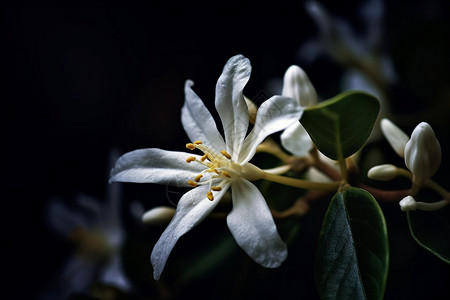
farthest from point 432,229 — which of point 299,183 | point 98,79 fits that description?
point 98,79

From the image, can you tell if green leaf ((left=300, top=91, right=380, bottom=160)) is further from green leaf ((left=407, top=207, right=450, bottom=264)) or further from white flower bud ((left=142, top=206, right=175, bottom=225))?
white flower bud ((left=142, top=206, right=175, bottom=225))

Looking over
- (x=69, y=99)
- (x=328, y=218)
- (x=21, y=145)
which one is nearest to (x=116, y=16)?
(x=69, y=99)

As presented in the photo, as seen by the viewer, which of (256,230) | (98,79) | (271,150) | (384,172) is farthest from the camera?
Result: (98,79)

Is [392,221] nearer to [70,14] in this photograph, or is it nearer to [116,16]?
[116,16]

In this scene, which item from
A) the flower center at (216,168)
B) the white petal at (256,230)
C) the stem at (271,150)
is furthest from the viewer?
the stem at (271,150)

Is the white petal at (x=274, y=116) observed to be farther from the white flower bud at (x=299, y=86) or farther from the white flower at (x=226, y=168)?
the white flower bud at (x=299, y=86)

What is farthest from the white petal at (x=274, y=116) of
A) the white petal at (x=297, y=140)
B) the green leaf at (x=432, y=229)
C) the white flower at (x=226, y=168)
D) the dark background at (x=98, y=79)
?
the dark background at (x=98, y=79)

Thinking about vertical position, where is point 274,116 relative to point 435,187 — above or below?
above

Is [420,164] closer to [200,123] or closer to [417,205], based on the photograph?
[417,205]
